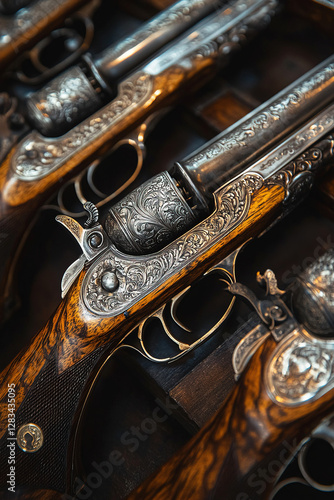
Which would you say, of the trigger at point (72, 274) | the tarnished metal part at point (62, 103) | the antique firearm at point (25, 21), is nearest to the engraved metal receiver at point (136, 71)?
the tarnished metal part at point (62, 103)

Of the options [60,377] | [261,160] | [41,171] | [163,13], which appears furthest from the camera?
[163,13]

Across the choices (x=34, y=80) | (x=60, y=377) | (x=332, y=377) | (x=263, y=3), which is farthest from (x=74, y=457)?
(x=263, y=3)

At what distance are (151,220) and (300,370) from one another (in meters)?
0.60

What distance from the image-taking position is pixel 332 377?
1.01 m

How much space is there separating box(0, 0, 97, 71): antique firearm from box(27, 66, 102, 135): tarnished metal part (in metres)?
0.37

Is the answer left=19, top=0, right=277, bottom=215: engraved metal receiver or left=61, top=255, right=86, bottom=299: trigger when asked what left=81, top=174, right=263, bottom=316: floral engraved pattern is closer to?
left=61, top=255, right=86, bottom=299: trigger

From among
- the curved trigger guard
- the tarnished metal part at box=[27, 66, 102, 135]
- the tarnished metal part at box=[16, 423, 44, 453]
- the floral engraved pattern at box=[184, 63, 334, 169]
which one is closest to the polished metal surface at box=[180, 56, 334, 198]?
the floral engraved pattern at box=[184, 63, 334, 169]

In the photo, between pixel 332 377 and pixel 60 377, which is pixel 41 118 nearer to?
pixel 60 377

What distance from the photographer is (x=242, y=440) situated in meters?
1.06

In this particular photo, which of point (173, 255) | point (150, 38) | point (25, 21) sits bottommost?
point (173, 255)

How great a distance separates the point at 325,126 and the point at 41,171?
95 cm

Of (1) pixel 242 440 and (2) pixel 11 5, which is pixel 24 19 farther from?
(1) pixel 242 440

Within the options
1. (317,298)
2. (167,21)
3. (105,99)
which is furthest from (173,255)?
(167,21)

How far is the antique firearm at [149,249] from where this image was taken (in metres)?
1.28
